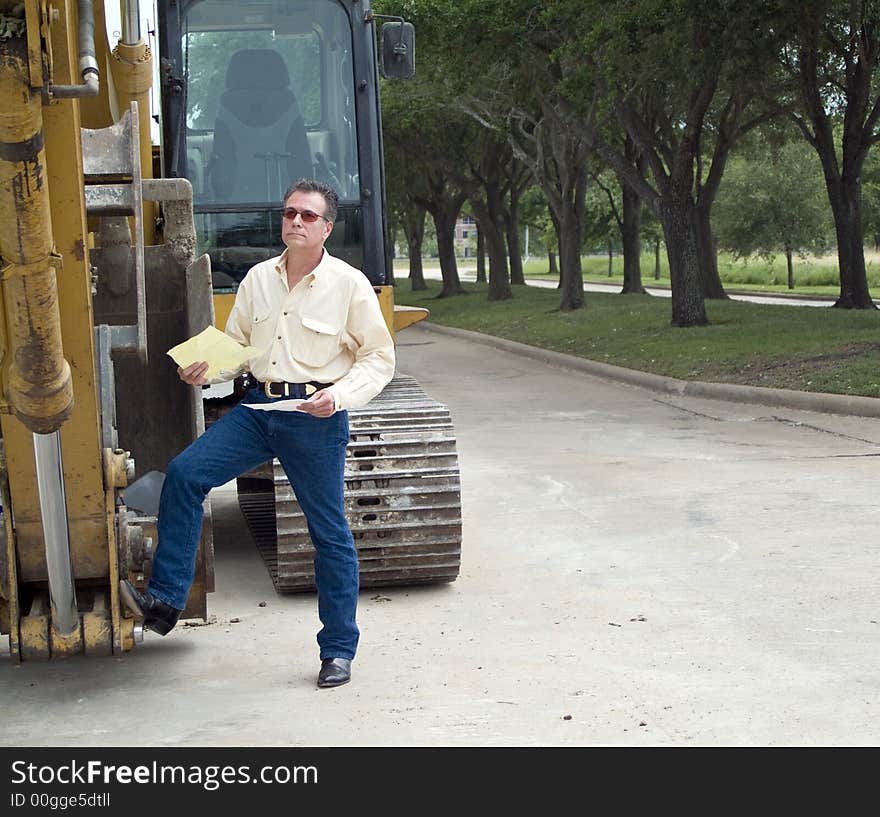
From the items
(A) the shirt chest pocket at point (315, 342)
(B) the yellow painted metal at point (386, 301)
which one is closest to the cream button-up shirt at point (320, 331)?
(A) the shirt chest pocket at point (315, 342)

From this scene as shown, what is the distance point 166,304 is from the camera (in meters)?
6.09

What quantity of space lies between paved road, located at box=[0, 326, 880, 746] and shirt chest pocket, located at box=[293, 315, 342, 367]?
1.20 meters

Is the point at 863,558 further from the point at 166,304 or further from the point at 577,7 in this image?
the point at 577,7

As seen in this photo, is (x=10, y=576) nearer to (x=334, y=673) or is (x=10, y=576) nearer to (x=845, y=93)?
(x=334, y=673)

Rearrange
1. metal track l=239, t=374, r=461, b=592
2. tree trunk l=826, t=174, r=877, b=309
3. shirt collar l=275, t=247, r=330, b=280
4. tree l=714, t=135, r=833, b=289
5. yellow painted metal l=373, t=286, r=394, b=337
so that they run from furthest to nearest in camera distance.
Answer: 1. tree l=714, t=135, r=833, b=289
2. tree trunk l=826, t=174, r=877, b=309
3. yellow painted metal l=373, t=286, r=394, b=337
4. metal track l=239, t=374, r=461, b=592
5. shirt collar l=275, t=247, r=330, b=280

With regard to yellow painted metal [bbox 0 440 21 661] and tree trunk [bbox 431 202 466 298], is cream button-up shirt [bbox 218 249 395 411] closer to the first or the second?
yellow painted metal [bbox 0 440 21 661]

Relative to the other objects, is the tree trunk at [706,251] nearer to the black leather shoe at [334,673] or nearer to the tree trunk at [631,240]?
the tree trunk at [631,240]

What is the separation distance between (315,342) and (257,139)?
305 cm

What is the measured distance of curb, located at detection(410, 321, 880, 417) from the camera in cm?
1391

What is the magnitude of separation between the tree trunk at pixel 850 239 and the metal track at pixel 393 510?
2062 cm

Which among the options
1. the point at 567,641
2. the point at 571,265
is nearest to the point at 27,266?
the point at 567,641

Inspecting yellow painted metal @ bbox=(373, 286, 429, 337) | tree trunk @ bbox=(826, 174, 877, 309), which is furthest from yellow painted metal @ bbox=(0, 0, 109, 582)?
tree trunk @ bbox=(826, 174, 877, 309)
